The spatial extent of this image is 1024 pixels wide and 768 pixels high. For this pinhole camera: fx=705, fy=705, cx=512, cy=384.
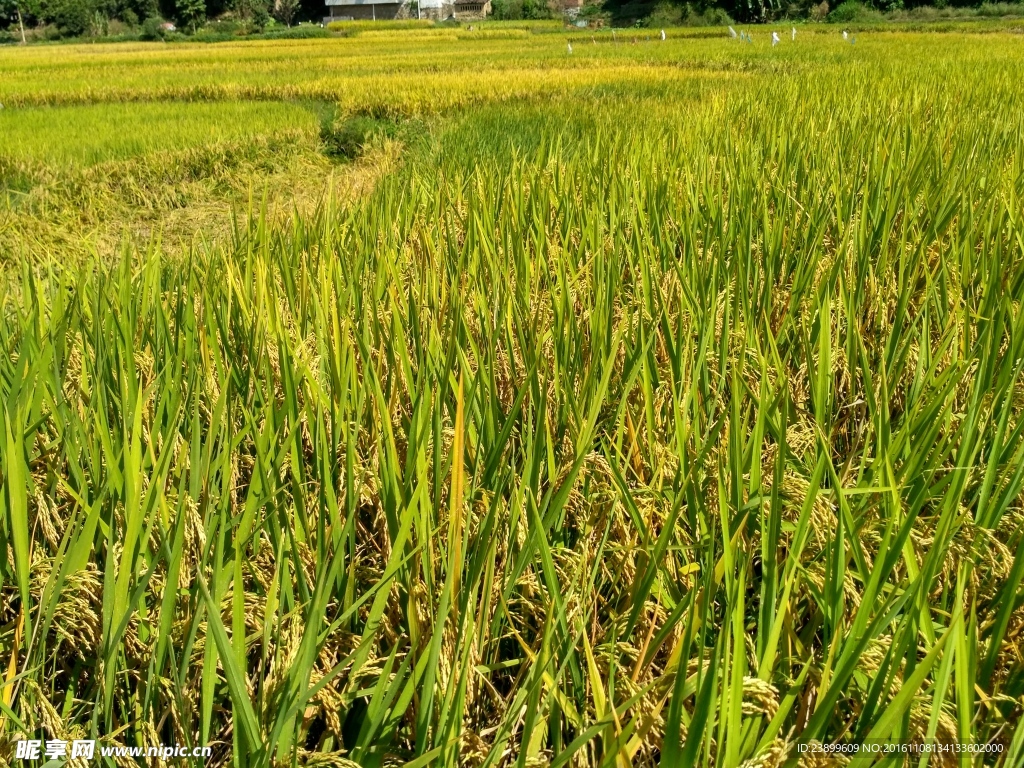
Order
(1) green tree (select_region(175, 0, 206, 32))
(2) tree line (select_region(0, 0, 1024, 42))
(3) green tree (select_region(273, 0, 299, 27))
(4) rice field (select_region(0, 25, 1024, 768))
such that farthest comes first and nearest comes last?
1. (3) green tree (select_region(273, 0, 299, 27))
2. (1) green tree (select_region(175, 0, 206, 32))
3. (2) tree line (select_region(0, 0, 1024, 42))
4. (4) rice field (select_region(0, 25, 1024, 768))

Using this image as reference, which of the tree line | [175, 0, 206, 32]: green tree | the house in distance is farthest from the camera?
the house in distance

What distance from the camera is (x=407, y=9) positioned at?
145 feet

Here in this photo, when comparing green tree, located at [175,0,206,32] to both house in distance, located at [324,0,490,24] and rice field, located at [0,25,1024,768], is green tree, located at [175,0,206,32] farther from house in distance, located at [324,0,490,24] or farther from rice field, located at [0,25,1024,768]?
rice field, located at [0,25,1024,768]

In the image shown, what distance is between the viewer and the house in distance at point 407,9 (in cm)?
4362

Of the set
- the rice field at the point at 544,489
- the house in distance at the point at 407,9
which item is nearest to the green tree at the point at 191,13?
the house in distance at the point at 407,9

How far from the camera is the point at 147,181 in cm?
539

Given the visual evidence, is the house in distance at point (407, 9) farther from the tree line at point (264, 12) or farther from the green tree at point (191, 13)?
the green tree at point (191, 13)

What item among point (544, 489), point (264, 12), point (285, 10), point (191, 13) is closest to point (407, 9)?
point (285, 10)

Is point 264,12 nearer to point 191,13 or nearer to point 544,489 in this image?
point 191,13

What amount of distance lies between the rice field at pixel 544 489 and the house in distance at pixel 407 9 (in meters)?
47.1

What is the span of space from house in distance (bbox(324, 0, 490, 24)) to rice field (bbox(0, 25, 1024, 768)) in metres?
47.1

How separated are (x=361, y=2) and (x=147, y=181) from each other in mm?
44877

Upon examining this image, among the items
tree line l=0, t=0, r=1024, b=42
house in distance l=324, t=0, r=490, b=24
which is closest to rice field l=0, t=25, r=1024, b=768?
tree line l=0, t=0, r=1024, b=42

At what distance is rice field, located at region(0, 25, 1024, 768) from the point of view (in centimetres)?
65
